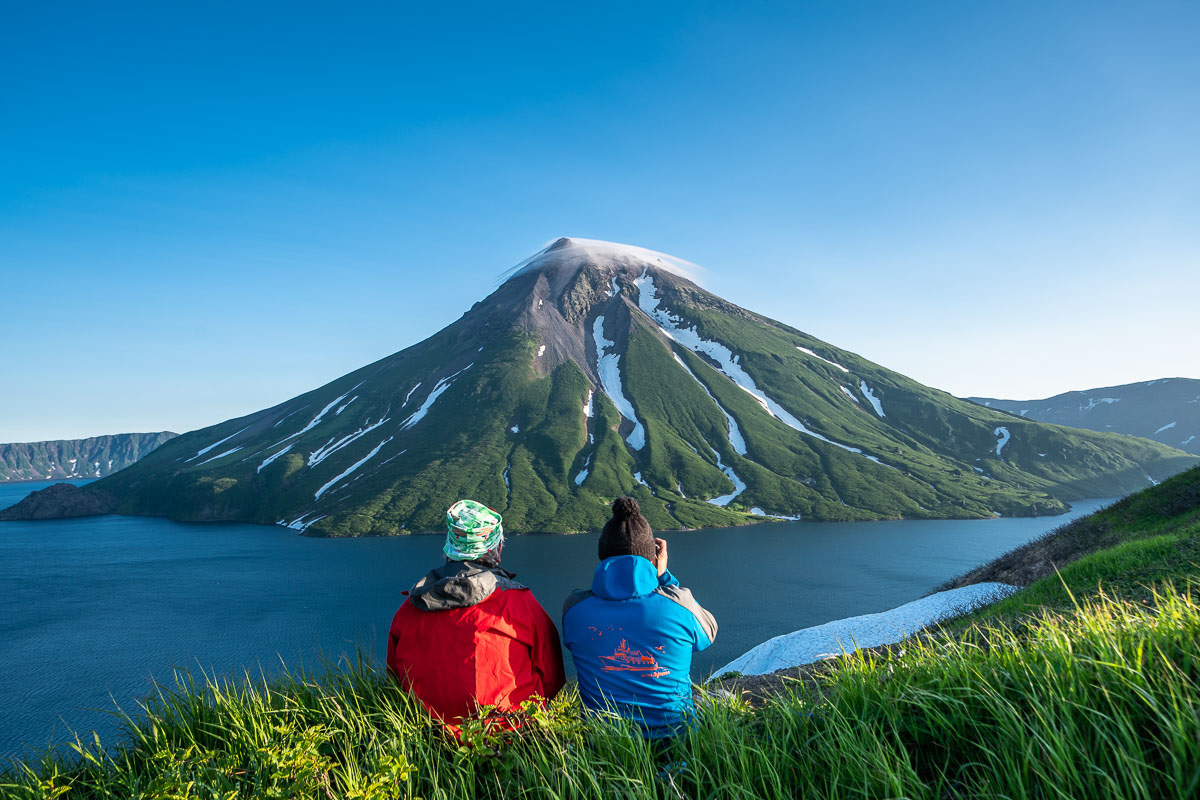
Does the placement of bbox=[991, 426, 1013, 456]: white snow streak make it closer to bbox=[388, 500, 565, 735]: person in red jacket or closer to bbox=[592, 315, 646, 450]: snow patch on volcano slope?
bbox=[592, 315, 646, 450]: snow patch on volcano slope

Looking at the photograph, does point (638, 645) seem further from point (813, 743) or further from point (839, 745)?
point (839, 745)

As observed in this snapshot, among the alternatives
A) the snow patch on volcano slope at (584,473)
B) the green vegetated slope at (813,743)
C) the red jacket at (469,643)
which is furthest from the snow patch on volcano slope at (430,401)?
the red jacket at (469,643)

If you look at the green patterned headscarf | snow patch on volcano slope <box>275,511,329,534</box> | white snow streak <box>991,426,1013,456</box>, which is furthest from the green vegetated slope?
white snow streak <box>991,426,1013,456</box>

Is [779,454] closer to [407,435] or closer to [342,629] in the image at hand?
[407,435]

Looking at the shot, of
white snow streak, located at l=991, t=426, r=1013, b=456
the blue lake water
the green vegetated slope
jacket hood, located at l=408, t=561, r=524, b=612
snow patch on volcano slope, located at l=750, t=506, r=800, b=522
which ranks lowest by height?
snow patch on volcano slope, located at l=750, t=506, r=800, b=522

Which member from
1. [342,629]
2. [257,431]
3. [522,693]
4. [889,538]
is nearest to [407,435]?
[257,431]

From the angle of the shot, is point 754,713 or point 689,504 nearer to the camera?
point 754,713

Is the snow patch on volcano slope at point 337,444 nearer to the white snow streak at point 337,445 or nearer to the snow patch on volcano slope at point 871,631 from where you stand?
the white snow streak at point 337,445
